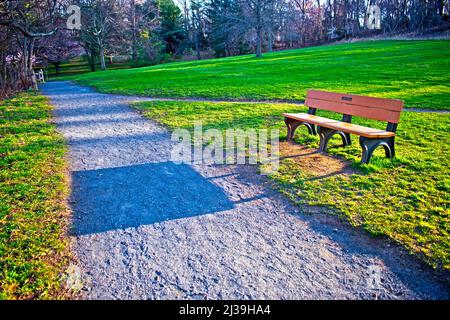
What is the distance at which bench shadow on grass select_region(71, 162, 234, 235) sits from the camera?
12.3 feet

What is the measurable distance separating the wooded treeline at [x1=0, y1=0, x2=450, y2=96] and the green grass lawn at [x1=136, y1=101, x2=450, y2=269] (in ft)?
84.5

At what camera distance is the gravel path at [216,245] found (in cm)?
265

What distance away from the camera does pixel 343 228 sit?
3.47 meters

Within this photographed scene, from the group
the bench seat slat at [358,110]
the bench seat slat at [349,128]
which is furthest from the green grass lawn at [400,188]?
the bench seat slat at [358,110]

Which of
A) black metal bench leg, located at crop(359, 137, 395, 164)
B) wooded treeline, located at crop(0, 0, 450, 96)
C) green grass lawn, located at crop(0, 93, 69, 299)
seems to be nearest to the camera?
green grass lawn, located at crop(0, 93, 69, 299)

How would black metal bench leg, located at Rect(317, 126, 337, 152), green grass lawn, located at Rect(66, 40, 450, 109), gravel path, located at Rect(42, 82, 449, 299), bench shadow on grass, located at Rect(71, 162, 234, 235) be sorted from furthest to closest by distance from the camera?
green grass lawn, located at Rect(66, 40, 450, 109) → black metal bench leg, located at Rect(317, 126, 337, 152) → bench shadow on grass, located at Rect(71, 162, 234, 235) → gravel path, located at Rect(42, 82, 449, 299)

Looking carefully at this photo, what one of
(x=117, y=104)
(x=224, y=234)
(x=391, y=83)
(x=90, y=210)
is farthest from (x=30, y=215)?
(x=391, y=83)

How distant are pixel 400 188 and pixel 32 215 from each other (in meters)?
4.64

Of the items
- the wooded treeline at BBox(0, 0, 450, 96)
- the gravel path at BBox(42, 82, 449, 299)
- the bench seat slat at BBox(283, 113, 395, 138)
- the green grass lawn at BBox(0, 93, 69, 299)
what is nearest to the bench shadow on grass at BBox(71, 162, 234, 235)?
the gravel path at BBox(42, 82, 449, 299)

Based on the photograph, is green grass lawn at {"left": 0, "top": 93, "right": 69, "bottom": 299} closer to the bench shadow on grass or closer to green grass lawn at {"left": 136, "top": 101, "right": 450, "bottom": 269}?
the bench shadow on grass

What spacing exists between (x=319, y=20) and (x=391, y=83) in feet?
139

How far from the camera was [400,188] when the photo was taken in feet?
14.0

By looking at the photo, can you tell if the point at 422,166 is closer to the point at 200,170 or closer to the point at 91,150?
the point at 200,170

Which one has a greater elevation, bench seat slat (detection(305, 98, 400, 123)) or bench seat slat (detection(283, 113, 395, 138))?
bench seat slat (detection(305, 98, 400, 123))
